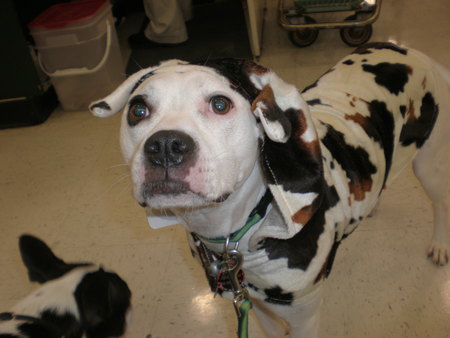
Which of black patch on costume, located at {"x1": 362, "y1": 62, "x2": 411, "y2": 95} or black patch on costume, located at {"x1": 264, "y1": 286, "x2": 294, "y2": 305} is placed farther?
black patch on costume, located at {"x1": 362, "y1": 62, "x2": 411, "y2": 95}

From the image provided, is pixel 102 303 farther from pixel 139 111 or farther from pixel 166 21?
pixel 166 21

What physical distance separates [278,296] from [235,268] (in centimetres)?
16

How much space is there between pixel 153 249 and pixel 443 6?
12.4 ft

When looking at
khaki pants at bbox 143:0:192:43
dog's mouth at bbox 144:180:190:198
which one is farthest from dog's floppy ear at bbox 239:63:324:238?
khaki pants at bbox 143:0:192:43

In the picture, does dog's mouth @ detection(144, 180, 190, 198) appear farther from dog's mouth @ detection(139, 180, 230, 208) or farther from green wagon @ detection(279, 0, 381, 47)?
green wagon @ detection(279, 0, 381, 47)

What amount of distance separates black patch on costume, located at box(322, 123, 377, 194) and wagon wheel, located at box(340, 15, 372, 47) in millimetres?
2567

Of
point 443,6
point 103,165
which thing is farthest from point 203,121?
point 443,6

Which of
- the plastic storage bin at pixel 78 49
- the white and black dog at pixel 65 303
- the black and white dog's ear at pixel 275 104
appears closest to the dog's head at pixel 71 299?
the white and black dog at pixel 65 303

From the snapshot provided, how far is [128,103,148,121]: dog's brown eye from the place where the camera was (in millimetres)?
929

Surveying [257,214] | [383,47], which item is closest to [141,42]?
[383,47]

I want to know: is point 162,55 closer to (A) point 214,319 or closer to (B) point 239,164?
(A) point 214,319

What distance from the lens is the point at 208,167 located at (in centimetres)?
83

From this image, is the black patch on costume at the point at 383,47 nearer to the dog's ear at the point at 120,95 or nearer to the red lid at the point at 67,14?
the dog's ear at the point at 120,95

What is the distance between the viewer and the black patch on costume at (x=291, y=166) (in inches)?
35.7
